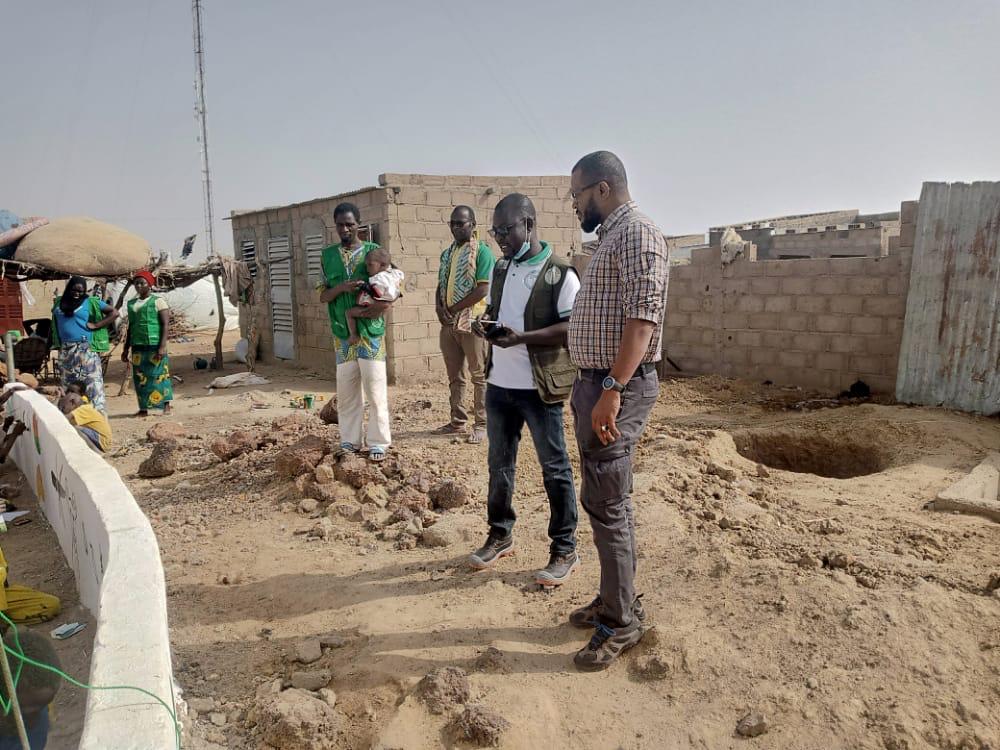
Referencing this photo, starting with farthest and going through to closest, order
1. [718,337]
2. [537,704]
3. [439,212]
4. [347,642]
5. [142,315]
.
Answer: [439,212] → [718,337] → [142,315] → [347,642] → [537,704]

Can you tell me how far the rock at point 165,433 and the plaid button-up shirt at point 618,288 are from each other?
205 inches

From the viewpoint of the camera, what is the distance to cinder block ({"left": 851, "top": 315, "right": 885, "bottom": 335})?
7.26 meters

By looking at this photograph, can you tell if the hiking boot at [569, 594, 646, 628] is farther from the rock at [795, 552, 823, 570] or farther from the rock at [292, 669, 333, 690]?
the rock at [292, 669, 333, 690]

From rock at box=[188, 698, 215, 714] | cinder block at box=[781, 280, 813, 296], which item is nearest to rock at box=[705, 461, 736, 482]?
rock at box=[188, 698, 215, 714]

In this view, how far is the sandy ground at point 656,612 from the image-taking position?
Answer: 2.40 metres

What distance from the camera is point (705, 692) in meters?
2.52

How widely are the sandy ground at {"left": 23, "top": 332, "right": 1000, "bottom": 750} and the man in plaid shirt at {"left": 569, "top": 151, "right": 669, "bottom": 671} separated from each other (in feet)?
1.06

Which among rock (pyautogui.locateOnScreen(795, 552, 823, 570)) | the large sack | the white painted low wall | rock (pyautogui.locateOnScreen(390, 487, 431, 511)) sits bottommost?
rock (pyautogui.locateOnScreen(390, 487, 431, 511))

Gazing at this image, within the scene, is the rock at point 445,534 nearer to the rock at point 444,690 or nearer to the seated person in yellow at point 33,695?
the rock at point 444,690

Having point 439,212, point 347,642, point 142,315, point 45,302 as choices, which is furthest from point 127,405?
point 45,302

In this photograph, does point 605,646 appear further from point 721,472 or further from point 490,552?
point 721,472

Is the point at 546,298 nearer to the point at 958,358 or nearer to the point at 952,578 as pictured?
the point at 952,578

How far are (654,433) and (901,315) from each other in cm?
302

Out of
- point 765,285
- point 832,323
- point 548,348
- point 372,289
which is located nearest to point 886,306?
point 832,323
